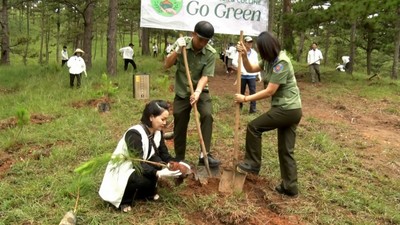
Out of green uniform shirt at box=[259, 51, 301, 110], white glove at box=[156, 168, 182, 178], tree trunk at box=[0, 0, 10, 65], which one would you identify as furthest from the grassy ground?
tree trunk at box=[0, 0, 10, 65]

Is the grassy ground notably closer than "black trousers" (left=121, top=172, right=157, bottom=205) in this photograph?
No

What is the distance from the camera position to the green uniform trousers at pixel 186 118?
3.99 m

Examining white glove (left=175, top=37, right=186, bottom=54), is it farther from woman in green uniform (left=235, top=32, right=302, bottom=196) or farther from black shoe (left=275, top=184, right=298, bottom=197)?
black shoe (left=275, top=184, right=298, bottom=197)

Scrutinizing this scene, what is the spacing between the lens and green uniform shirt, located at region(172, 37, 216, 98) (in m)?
4.01

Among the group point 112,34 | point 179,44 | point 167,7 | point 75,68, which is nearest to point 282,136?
point 179,44

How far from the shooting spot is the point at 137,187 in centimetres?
324

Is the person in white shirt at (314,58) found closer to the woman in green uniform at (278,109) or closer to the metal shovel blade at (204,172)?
the woman in green uniform at (278,109)

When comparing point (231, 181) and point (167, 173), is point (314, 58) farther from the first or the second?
point (167, 173)

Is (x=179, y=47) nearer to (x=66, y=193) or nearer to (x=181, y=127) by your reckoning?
(x=181, y=127)

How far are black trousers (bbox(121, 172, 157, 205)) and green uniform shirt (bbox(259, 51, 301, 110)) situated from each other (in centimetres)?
143

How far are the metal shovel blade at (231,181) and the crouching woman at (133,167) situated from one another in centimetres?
75

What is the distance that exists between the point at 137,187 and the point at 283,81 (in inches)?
66.1

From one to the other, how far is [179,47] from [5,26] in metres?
13.2

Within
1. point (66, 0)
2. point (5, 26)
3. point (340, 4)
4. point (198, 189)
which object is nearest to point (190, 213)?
point (198, 189)
